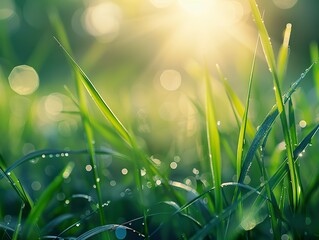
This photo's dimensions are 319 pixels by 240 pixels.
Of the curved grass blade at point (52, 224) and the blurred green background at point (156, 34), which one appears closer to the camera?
the curved grass blade at point (52, 224)

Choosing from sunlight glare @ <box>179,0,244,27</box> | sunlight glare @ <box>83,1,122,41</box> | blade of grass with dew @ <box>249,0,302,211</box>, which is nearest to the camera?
blade of grass with dew @ <box>249,0,302,211</box>

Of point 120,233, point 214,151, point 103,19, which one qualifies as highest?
point 103,19

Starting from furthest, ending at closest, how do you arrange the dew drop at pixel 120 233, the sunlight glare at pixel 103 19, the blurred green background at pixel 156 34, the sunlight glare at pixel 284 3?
the sunlight glare at pixel 284 3, the sunlight glare at pixel 103 19, the blurred green background at pixel 156 34, the dew drop at pixel 120 233

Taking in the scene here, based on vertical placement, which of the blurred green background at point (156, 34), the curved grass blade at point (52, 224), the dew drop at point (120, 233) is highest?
the blurred green background at point (156, 34)

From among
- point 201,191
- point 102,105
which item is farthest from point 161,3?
point 102,105

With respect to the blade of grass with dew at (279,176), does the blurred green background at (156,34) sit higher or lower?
higher

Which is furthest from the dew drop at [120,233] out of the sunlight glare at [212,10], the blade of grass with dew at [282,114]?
the sunlight glare at [212,10]

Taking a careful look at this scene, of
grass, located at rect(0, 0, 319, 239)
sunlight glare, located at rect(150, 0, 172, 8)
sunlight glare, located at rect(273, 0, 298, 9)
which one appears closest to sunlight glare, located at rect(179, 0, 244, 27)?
sunlight glare, located at rect(150, 0, 172, 8)

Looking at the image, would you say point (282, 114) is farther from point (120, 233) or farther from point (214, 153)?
point (120, 233)

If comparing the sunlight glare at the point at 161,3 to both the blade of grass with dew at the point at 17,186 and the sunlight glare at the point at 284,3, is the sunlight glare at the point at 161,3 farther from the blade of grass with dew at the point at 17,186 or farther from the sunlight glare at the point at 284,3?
the blade of grass with dew at the point at 17,186

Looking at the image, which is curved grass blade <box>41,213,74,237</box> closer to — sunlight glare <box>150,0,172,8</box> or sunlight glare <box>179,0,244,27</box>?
sunlight glare <box>179,0,244,27</box>

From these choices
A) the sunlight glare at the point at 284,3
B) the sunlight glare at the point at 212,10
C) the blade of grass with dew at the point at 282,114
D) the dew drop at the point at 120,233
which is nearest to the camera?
the blade of grass with dew at the point at 282,114

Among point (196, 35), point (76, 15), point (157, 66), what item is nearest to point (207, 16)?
point (196, 35)

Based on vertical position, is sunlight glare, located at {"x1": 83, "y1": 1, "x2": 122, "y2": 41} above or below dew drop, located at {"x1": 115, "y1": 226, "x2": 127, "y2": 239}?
above
